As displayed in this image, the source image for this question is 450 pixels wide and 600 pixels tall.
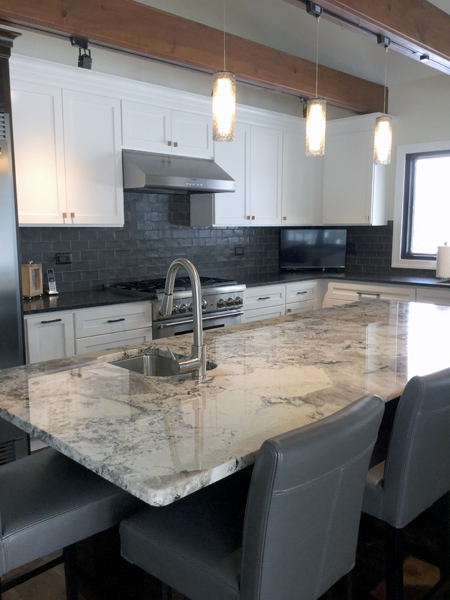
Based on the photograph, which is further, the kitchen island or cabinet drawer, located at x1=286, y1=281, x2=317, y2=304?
cabinet drawer, located at x1=286, y1=281, x2=317, y2=304

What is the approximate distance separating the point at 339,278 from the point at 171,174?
2.05 meters

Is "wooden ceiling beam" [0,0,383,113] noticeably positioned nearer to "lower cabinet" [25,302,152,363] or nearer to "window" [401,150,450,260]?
"window" [401,150,450,260]

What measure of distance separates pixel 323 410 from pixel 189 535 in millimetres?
488

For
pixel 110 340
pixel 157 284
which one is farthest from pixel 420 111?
pixel 110 340

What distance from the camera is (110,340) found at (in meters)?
3.66

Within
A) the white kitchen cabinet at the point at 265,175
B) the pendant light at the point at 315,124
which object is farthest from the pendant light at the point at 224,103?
the white kitchen cabinet at the point at 265,175

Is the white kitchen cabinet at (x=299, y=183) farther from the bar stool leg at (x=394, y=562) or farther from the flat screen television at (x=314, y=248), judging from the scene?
the bar stool leg at (x=394, y=562)

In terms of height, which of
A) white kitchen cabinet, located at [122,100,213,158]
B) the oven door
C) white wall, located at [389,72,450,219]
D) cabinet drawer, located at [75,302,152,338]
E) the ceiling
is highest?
the ceiling

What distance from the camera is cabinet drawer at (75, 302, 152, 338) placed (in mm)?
3514

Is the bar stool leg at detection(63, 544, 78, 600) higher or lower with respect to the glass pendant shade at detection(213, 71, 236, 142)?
lower

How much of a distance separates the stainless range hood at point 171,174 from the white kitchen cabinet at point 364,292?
59.2 inches

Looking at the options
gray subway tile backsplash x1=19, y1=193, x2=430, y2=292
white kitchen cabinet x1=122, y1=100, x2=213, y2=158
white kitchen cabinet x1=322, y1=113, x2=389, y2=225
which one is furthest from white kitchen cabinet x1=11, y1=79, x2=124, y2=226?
white kitchen cabinet x1=322, y1=113, x2=389, y2=225

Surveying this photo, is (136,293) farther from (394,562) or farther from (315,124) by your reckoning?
(394,562)

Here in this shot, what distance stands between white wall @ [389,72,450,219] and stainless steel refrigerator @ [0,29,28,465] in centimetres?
374
